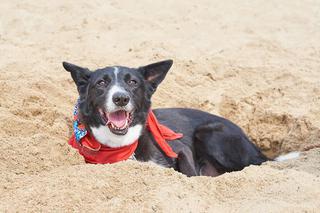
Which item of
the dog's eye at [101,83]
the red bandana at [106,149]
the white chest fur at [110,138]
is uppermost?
the dog's eye at [101,83]

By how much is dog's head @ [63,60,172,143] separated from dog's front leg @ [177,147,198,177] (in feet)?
1.80

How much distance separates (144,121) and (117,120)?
1.28 feet

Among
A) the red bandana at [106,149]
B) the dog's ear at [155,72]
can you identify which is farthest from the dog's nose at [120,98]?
the dog's ear at [155,72]

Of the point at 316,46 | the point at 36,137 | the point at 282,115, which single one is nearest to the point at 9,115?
the point at 36,137

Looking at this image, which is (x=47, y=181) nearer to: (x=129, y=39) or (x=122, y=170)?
(x=122, y=170)

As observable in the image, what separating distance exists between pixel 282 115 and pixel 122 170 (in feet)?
10.8

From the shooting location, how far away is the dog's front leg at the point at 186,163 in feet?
19.9

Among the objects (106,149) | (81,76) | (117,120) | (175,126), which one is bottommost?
(175,126)

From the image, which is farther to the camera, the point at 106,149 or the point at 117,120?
the point at 106,149

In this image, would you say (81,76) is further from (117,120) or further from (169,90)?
(169,90)

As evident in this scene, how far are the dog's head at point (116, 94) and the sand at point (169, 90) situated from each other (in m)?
0.42

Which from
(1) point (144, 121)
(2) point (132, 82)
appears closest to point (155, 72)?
(2) point (132, 82)

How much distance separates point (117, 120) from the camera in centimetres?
567

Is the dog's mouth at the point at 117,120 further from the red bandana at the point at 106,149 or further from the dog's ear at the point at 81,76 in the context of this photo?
the dog's ear at the point at 81,76
